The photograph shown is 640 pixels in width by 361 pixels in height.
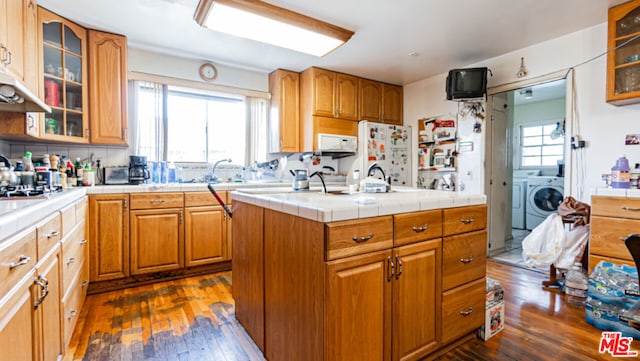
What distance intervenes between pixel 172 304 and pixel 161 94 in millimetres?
2304

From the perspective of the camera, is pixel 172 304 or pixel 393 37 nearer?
pixel 172 304

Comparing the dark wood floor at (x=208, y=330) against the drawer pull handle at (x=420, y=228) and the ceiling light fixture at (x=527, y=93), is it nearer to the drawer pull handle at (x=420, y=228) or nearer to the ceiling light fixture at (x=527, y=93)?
the drawer pull handle at (x=420, y=228)

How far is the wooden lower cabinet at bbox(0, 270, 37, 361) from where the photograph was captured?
2.90 ft

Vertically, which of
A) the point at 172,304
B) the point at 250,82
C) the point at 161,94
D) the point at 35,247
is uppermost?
the point at 250,82

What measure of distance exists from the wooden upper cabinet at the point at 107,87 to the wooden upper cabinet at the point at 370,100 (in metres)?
2.90

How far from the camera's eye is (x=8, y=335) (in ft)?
2.98

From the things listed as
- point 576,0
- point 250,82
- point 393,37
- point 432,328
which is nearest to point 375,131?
point 393,37

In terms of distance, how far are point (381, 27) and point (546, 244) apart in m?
2.53

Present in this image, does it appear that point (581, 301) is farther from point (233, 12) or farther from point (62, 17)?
point (62, 17)

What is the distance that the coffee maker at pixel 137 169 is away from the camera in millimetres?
3059

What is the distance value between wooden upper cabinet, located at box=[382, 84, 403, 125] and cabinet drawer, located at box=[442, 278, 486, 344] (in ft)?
10.5

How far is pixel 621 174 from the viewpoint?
239 centimetres

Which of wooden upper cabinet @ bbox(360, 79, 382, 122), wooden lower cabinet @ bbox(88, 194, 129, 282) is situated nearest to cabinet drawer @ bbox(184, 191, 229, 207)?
wooden lower cabinet @ bbox(88, 194, 129, 282)

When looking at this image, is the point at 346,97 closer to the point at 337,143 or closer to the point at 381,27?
the point at 337,143
